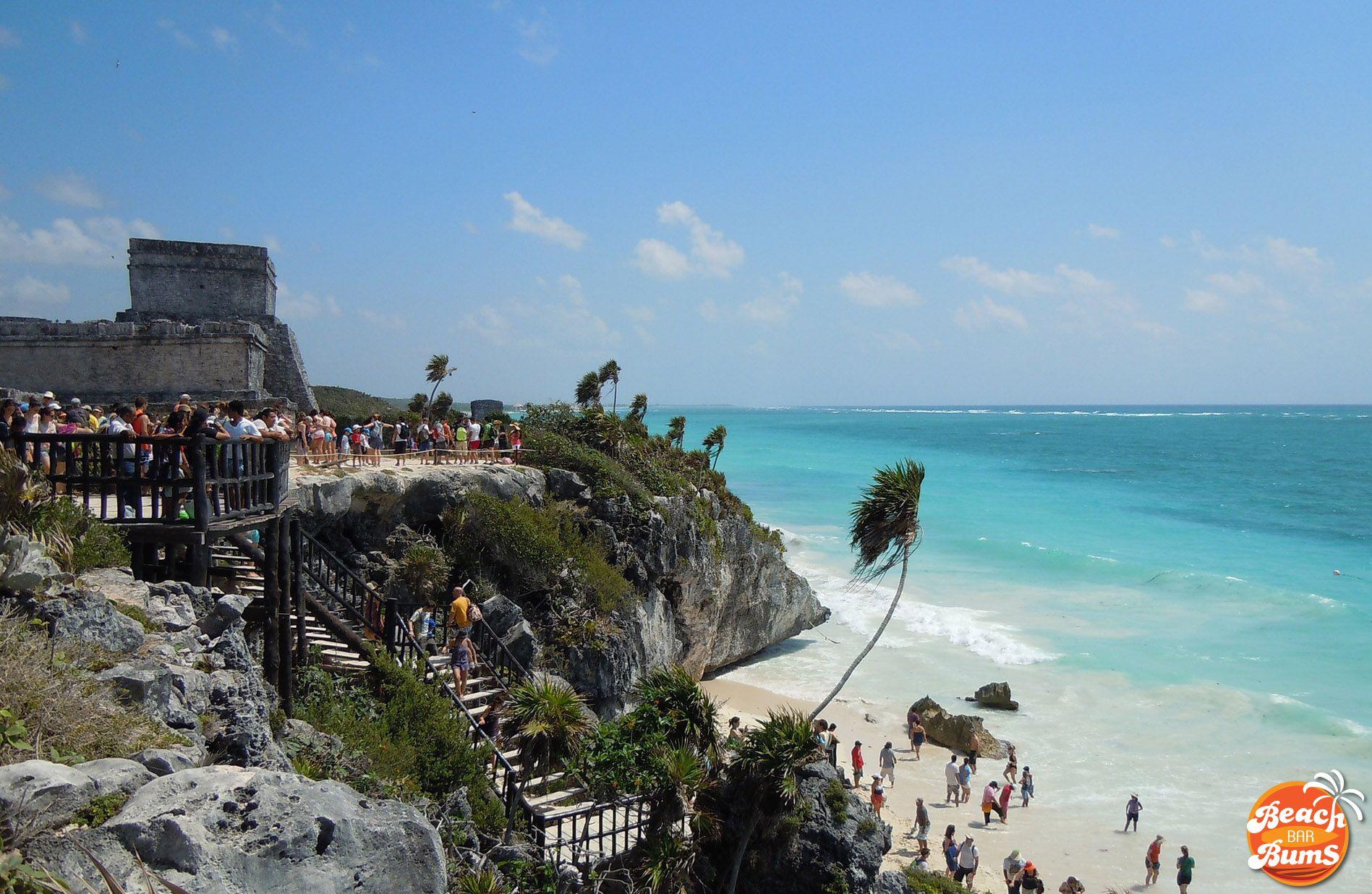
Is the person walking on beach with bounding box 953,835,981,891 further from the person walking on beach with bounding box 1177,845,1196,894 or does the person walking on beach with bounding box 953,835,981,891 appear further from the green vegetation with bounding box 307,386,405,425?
the green vegetation with bounding box 307,386,405,425

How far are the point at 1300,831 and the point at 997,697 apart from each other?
7.89 meters

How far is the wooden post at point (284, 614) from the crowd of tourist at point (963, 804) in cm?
655

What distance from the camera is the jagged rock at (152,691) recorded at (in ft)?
19.1

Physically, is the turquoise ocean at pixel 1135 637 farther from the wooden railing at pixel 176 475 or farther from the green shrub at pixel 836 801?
the wooden railing at pixel 176 475

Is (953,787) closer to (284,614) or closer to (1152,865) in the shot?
(1152,865)

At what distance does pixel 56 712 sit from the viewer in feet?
16.5

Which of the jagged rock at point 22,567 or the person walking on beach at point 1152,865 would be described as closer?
the jagged rock at point 22,567

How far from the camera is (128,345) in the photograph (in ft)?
68.7

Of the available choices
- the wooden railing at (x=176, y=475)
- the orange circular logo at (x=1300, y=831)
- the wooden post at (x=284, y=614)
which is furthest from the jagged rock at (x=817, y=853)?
the orange circular logo at (x=1300, y=831)

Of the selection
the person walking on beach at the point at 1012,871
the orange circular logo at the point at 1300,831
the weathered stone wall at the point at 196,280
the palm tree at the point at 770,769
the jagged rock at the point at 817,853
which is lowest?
the orange circular logo at the point at 1300,831

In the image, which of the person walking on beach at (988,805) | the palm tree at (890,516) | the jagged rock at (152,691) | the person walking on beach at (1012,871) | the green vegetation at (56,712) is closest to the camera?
the green vegetation at (56,712)

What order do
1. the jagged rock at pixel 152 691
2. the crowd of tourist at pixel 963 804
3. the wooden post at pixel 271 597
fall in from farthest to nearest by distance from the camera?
the crowd of tourist at pixel 963 804, the wooden post at pixel 271 597, the jagged rock at pixel 152 691

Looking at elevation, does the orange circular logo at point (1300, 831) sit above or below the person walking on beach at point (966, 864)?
below

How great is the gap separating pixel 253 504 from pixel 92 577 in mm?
2022
